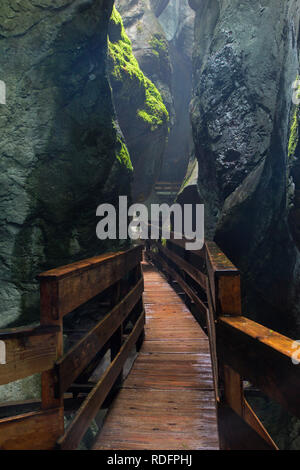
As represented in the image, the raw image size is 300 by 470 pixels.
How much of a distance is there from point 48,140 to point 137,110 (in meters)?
12.1

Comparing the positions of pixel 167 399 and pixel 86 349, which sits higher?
pixel 86 349

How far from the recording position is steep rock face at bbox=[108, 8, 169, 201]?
1415 cm

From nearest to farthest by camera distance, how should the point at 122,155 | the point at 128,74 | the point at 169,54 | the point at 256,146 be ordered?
the point at 256,146 < the point at 122,155 < the point at 128,74 < the point at 169,54

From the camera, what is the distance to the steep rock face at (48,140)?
5.32m

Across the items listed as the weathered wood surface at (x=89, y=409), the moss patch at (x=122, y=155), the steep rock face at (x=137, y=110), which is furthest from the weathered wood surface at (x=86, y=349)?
the steep rock face at (x=137, y=110)

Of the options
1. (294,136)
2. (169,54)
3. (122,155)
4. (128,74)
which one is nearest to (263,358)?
(294,136)

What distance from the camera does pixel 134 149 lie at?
17.8 meters

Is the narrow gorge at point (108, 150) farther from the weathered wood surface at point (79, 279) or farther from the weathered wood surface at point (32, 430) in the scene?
the weathered wood surface at point (32, 430)

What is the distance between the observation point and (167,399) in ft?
9.35

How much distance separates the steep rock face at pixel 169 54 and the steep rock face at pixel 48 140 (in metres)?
16.5

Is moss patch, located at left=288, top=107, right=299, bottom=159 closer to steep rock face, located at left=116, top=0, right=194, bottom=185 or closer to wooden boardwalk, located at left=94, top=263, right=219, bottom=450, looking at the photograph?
wooden boardwalk, located at left=94, top=263, right=219, bottom=450

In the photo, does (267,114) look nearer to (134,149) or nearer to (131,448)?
(131,448)

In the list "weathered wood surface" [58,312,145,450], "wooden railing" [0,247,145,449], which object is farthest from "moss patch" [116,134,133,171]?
"wooden railing" [0,247,145,449]

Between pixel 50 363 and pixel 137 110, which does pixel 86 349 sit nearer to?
pixel 50 363
